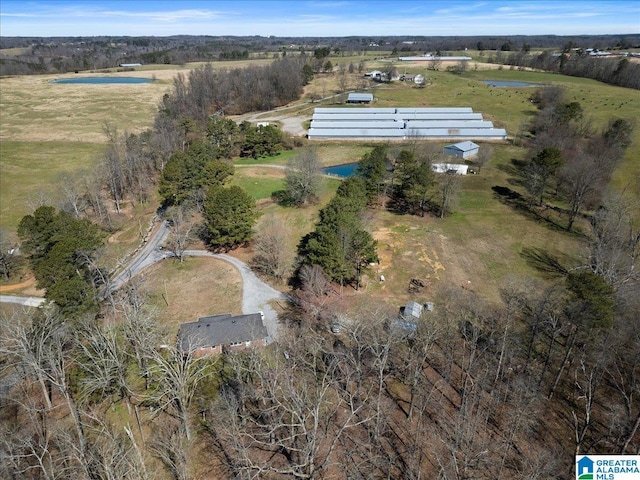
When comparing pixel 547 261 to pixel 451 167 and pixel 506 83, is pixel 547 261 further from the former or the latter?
pixel 506 83

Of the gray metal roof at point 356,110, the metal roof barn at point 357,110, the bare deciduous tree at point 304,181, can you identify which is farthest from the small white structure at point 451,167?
the gray metal roof at point 356,110

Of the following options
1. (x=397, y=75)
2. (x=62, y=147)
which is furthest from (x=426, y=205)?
(x=397, y=75)

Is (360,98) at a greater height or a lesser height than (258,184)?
greater

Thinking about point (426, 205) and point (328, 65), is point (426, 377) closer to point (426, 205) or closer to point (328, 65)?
point (426, 205)

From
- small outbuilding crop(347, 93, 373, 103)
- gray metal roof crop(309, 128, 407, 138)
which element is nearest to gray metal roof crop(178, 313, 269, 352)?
gray metal roof crop(309, 128, 407, 138)

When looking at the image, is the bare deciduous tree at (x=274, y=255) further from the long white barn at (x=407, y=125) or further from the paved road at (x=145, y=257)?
the long white barn at (x=407, y=125)

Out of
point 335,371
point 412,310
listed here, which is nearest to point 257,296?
point 335,371
